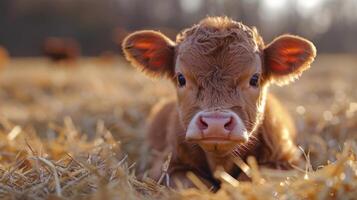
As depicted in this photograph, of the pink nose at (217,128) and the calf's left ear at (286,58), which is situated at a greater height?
the calf's left ear at (286,58)

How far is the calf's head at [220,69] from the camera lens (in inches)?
140

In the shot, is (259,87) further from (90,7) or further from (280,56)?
(90,7)

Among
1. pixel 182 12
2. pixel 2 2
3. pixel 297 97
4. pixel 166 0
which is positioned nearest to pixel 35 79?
pixel 297 97

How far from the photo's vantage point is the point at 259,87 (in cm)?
429

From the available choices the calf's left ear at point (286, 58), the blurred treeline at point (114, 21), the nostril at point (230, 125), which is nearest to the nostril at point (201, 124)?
the nostril at point (230, 125)

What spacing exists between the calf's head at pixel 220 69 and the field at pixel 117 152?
340 mm

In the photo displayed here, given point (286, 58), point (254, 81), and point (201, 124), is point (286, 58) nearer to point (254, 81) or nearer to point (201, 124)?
point (254, 81)

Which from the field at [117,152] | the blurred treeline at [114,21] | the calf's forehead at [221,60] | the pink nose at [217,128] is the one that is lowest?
the blurred treeline at [114,21]

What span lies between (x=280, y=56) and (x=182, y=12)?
39.7m

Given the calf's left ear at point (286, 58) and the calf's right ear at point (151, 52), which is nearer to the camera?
the calf's left ear at point (286, 58)

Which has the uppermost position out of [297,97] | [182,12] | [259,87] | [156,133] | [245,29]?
[245,29]

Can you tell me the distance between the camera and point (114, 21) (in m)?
42.3

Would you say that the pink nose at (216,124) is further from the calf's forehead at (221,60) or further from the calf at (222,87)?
the calf's forehead at (221,60)

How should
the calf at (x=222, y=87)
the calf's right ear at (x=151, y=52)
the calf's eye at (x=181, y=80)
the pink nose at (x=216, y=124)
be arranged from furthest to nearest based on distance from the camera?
the calf's right ear at (x=151, y=52), the calf's eye at (x=181, y=80), the calf at (x=222, y=87), the pink nose at (x=216, y=124)
